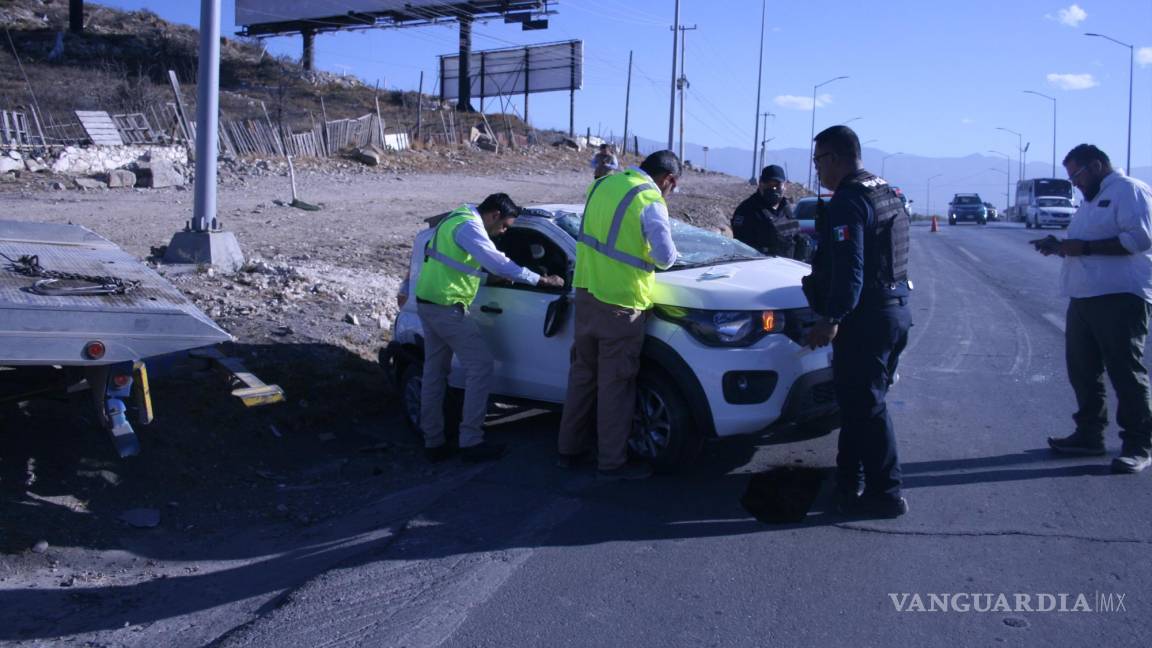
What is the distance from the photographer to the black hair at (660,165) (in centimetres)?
600

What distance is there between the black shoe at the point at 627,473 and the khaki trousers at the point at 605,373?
0.04 metres

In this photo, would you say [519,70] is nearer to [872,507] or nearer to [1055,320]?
[1055,320]

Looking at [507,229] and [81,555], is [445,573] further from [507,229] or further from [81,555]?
[507,229]

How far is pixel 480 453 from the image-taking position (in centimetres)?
→ 646

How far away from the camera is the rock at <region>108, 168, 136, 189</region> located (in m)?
20.4

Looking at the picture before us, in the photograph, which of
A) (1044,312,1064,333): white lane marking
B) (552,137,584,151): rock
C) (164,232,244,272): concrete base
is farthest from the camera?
(552,137,584,151): rock

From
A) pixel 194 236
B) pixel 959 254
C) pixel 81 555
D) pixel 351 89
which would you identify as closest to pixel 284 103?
pixel 351 89

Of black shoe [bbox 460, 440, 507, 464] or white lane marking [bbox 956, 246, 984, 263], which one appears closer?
black shoe [bbox 460, 440, 507, 464]

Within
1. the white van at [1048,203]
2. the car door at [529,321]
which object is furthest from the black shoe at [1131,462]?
the white van at [1048,203]

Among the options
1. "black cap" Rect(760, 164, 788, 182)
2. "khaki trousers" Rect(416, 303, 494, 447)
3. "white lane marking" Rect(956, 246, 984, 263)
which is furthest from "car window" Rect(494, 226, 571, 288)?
"white lane marking" Rect(956, 246, 984, 263)

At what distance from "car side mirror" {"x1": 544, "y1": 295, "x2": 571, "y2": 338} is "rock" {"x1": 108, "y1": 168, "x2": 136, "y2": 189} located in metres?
17.2

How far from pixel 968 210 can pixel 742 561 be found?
168ft

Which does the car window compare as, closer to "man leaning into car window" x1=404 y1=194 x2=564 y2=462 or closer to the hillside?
"man leaning into car window" x1=404 y1=194 x2=564 y2=462

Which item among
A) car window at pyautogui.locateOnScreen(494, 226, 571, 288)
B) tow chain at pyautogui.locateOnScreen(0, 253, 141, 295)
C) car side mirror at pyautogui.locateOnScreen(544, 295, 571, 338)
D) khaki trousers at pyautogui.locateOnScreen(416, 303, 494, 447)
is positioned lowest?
khaki trousers at pyautogui.locateOnScreen(416, 303, 494, 447)
